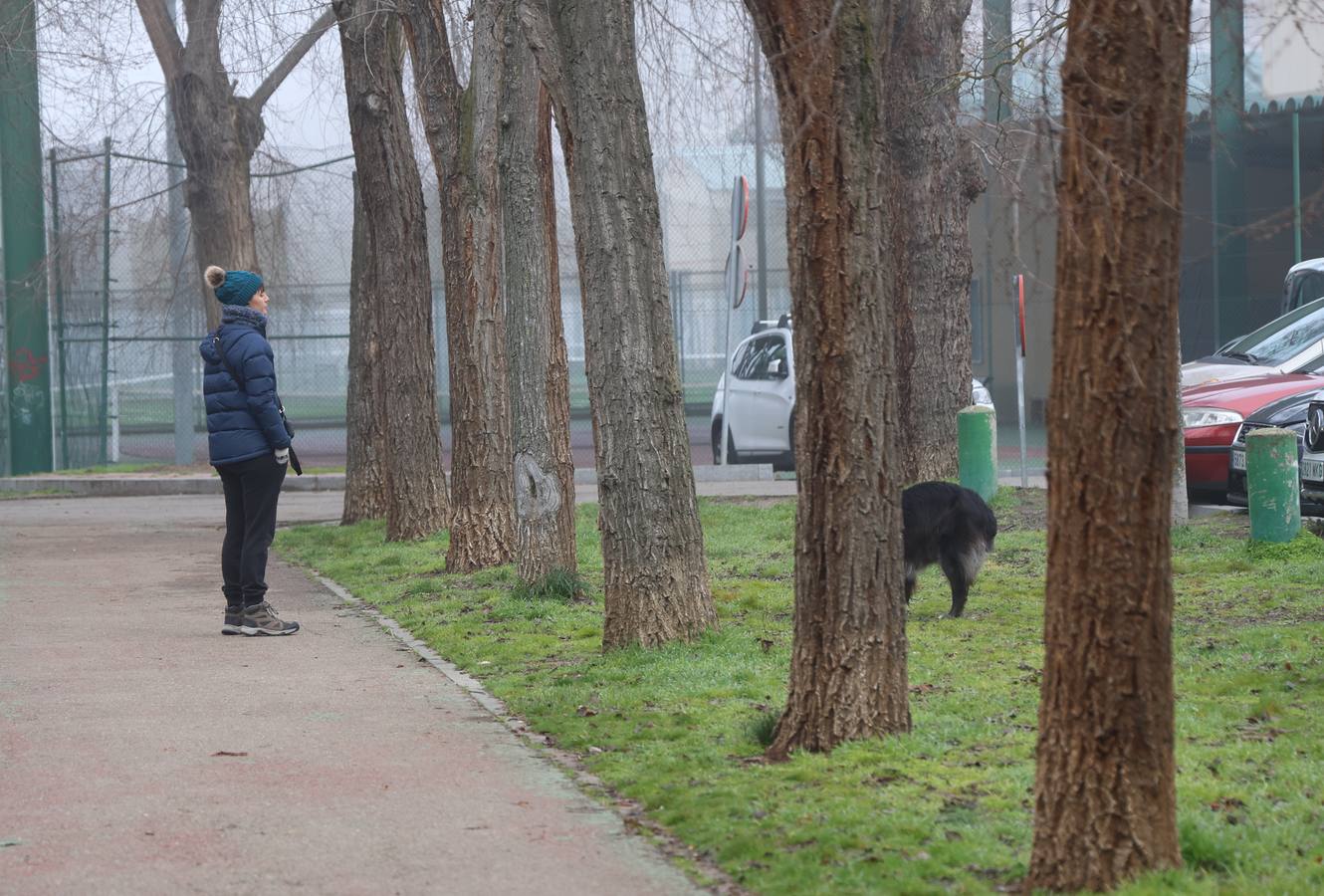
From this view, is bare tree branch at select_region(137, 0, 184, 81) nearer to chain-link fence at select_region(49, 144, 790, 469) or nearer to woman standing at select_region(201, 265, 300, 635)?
chain-link fence at select_region(49, 144, 790, 469)

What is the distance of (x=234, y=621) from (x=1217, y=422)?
7.59 meters

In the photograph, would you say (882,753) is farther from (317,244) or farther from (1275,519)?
(317,244)

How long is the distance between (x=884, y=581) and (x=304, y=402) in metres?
19.8

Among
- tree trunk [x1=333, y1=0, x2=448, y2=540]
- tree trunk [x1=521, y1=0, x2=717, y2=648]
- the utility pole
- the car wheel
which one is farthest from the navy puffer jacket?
the utility pole

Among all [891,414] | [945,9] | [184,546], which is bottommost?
[184,546]

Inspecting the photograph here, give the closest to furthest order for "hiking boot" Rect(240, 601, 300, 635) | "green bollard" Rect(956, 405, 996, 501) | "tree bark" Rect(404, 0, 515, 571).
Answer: "hiking boot" Rect(240, 601, 300, 635)
"tree bark" Rect(404, 0, 515, 571)
"green bollard" Rect(956, 405, 996, 501)

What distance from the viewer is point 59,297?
74.3 feet

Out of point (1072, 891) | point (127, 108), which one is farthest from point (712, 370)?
point (1072, 891)

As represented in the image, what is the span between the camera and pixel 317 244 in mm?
23516

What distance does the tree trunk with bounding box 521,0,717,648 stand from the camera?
7.84 m

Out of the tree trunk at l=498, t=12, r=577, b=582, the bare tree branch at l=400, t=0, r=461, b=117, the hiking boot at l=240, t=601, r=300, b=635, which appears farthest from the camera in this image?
the bare tree branch at l=400, t=0, r=461, b=117

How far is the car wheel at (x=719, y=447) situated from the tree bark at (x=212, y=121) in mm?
6071

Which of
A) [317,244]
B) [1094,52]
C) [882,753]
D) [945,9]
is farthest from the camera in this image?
[317,244]

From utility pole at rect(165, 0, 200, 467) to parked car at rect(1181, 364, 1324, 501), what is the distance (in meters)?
14.3
